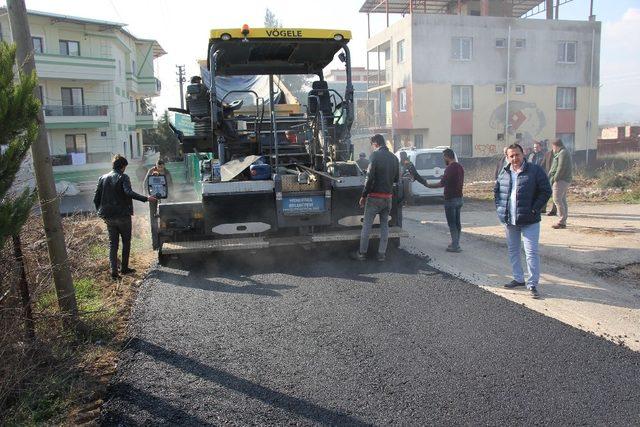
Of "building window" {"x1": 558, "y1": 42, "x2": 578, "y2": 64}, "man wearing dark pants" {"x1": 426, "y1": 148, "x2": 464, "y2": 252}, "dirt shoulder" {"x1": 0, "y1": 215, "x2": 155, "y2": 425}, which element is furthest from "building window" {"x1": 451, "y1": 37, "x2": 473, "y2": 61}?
"dirt shoulder" {"x1": 0, "y1": 215, "x2": 155, "y2": 425}

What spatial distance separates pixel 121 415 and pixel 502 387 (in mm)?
2587

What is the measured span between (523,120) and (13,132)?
1365 inches

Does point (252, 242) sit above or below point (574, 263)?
above

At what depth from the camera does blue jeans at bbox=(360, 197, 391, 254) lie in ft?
25.4

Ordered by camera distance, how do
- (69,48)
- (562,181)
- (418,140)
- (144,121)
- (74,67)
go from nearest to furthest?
(562,181), (418,140), (74,67), (69,48), (144,121)

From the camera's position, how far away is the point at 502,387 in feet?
12.9

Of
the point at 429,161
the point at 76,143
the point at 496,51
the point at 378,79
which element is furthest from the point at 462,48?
the point at 76,143

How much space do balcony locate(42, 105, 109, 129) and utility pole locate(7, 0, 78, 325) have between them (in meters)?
34.0

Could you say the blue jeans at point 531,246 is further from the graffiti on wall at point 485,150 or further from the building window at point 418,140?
the graffiti on wall at point 485,150

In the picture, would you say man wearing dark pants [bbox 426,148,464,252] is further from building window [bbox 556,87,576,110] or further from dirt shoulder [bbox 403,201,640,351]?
building window [bbox 556,87,576,110]

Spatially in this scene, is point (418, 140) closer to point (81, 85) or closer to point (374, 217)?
point (81, 85)

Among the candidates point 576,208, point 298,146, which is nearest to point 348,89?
point 298,146

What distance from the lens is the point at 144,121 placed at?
48969mm

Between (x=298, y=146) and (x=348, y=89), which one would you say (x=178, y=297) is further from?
(x=348, y=89)
